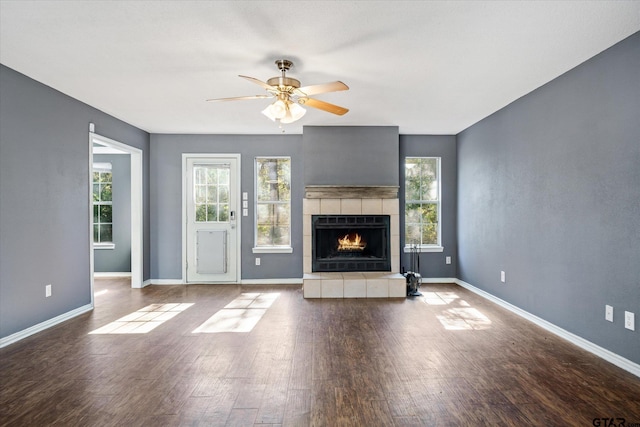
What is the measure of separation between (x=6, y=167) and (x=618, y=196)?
515 centimetres

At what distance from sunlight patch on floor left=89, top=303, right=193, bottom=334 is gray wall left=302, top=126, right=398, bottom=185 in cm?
258

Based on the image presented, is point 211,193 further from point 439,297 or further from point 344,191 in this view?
point 439,297

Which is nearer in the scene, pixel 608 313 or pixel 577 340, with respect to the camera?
pixel 608 313

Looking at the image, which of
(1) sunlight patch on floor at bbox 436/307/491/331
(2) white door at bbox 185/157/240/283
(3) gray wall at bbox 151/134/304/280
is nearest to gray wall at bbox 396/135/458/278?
(1) sunlight patch on floor at bbox 436/307/491/331

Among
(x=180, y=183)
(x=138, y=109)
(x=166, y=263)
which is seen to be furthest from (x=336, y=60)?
(x=166, y=263)

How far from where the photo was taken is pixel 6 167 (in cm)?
314

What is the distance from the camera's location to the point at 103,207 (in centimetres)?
662

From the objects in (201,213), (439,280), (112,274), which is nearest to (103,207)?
(112,274)

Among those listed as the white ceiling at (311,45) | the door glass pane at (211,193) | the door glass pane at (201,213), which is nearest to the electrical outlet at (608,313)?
the white ceiling at (311,45)

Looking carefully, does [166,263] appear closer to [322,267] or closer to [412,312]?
[322,267]

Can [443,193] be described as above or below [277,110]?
below

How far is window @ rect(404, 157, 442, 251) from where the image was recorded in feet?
19.3

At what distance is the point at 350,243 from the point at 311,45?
11.0 ft

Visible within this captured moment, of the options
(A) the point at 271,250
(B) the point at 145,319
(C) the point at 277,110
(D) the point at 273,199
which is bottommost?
(B) the point at 145,319
